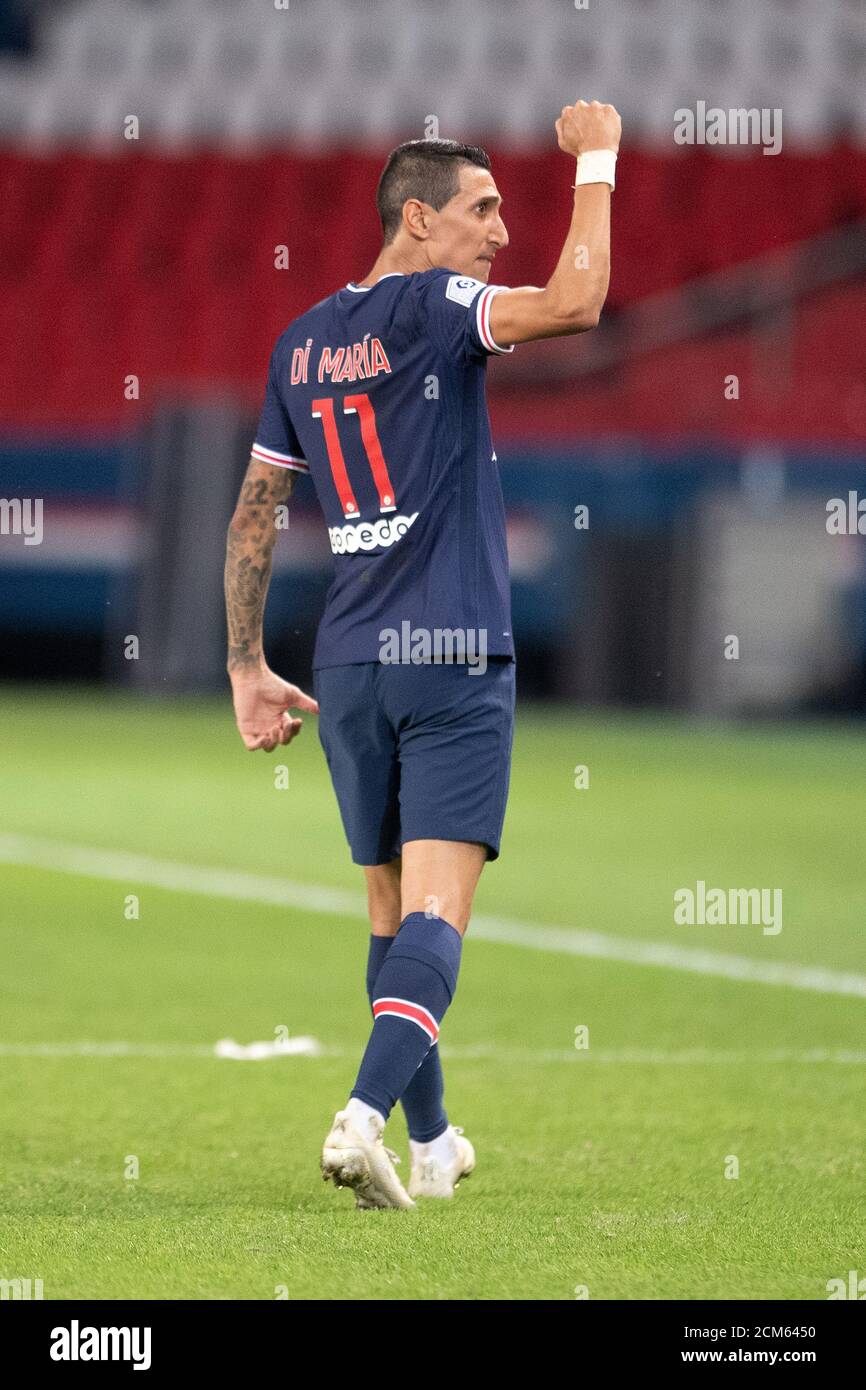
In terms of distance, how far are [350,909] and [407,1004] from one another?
4909 millimetres

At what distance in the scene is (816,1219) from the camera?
4238mm

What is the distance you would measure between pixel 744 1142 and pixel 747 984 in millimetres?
2319

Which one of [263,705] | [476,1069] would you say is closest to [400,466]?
[263,705]

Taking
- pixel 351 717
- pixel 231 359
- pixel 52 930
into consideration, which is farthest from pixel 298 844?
pixel 231 359

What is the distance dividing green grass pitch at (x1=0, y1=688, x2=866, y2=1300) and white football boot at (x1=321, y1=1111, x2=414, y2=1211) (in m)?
0.09

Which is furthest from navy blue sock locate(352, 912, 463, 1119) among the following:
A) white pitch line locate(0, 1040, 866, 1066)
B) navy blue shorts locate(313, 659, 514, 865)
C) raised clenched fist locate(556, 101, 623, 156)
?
white pitch line locate(0, 1040, 866, 1066)

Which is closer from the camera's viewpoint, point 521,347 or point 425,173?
point 425,173

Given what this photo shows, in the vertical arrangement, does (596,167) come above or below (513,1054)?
above

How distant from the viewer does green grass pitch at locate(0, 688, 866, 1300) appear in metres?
3.88

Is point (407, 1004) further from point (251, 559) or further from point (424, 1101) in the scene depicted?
point (251, 559)

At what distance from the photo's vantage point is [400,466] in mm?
4250

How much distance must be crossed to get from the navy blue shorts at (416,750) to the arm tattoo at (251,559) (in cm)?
26

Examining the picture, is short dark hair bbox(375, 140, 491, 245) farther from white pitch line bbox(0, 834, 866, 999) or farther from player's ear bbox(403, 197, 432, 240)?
white pitch line bbox(0, 834, 866, 999)

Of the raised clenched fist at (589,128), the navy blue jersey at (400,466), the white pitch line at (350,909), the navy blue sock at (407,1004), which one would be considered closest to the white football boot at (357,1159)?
the navy blue sock at (407,1004)
